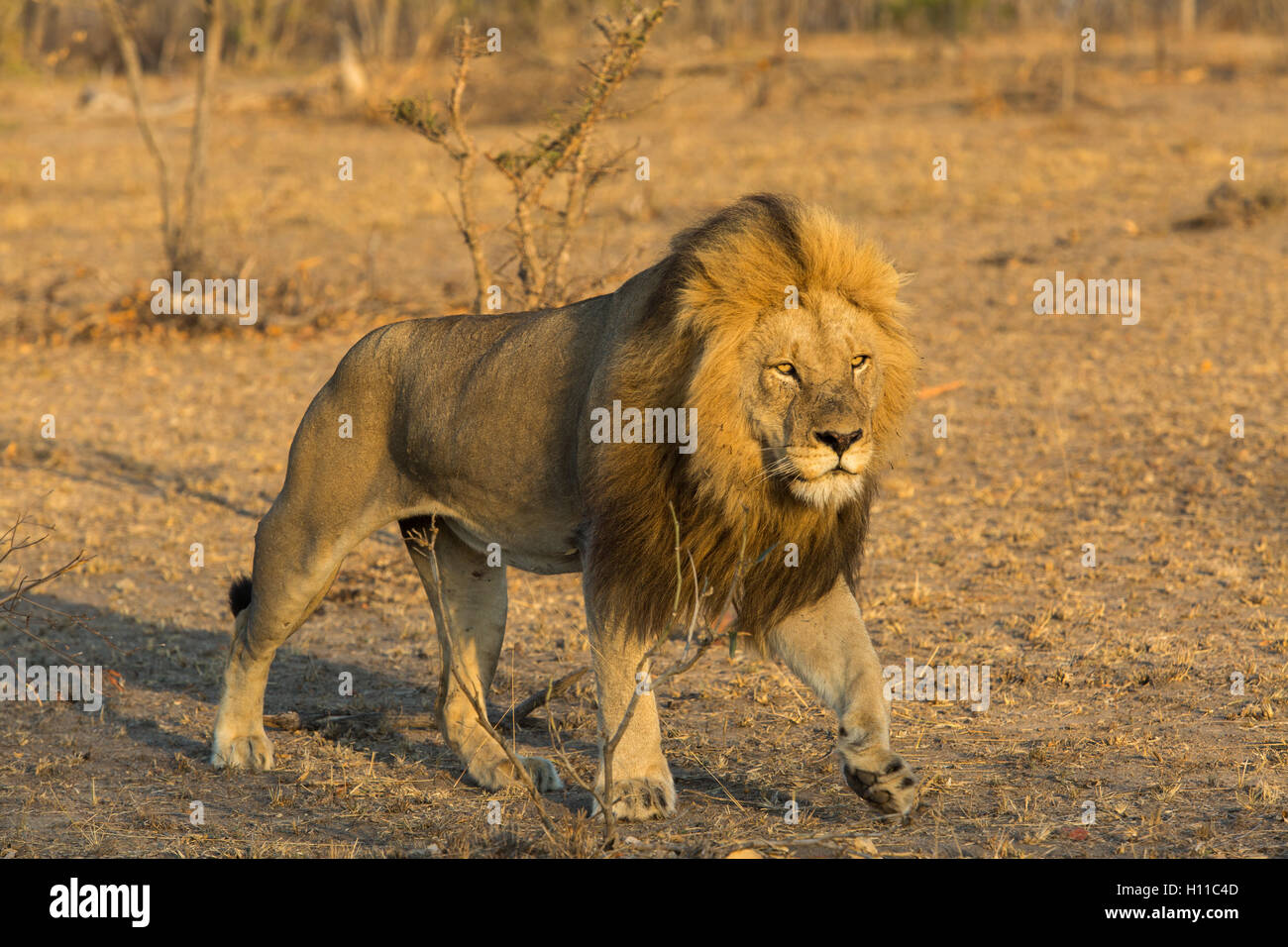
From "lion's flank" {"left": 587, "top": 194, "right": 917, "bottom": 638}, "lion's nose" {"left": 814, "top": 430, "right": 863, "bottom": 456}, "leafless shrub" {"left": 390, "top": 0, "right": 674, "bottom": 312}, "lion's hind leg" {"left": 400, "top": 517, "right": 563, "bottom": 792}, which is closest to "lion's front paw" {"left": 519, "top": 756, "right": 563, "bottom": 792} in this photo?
"lion's hind leg" {"left": 400, "top": 517, "right": 563, "bottom": 792}

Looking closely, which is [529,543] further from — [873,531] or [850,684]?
[873,531]

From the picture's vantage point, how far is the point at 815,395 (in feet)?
14.1

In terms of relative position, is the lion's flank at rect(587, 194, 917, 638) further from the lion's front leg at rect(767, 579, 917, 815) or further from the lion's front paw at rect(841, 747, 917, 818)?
the lion's front paw at rect(841, 747, 917, 818)

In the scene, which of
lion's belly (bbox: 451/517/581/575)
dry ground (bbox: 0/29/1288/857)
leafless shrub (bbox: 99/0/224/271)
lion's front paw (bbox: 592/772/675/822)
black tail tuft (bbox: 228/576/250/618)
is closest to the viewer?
lion's front paw (bbox: 592/772/675/822)

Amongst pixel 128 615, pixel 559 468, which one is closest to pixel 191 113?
pixel 128 615

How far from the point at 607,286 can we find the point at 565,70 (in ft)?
42.7

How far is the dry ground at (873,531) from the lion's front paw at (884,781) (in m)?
0.11

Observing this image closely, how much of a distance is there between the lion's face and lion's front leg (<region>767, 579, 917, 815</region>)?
0.50 meters

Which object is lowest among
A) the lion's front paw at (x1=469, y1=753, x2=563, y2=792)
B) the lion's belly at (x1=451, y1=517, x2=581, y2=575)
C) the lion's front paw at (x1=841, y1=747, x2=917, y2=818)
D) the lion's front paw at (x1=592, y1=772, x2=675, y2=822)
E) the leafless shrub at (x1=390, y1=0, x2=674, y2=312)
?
the lion's front paw at (x1=469, y1=753, x2=563, y2=792)

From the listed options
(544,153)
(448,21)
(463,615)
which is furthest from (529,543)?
(448,21)

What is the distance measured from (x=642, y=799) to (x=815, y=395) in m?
1.32

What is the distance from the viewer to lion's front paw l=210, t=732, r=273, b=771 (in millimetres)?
5574

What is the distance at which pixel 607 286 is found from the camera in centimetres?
1039

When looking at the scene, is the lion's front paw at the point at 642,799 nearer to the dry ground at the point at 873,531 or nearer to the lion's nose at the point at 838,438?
the dry ground at the point at 873,531
